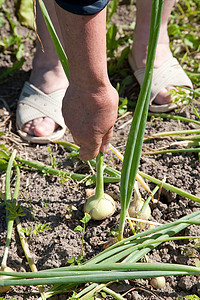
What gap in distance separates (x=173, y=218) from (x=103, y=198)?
0.28m

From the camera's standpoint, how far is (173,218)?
4.40 feet

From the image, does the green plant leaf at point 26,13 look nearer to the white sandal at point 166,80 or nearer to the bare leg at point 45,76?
the bare leg at point 45,76

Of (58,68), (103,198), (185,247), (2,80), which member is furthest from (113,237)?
(2,80)

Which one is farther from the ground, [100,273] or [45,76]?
[45,76]

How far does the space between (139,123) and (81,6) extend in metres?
0.32

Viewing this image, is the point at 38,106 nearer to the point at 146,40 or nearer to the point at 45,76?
the point at 45,76

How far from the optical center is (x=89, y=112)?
3.13 feet

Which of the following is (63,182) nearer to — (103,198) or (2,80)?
(103,198)

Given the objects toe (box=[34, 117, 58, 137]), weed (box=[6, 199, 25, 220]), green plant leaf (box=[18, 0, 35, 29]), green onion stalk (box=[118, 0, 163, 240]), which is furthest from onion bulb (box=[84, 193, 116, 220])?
green plant leaf (box=[18, 0, 35, 29])

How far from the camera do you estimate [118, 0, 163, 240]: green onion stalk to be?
817mm

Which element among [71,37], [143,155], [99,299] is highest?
[71,37]

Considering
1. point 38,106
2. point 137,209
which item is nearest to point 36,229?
point 137,209

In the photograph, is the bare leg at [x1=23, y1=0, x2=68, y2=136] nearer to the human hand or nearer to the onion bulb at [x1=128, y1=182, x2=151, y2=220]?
the onion bulb at [x1=128, y1=182, x2=151, y2=220]

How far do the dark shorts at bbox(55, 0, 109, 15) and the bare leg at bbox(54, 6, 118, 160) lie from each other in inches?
0.5
